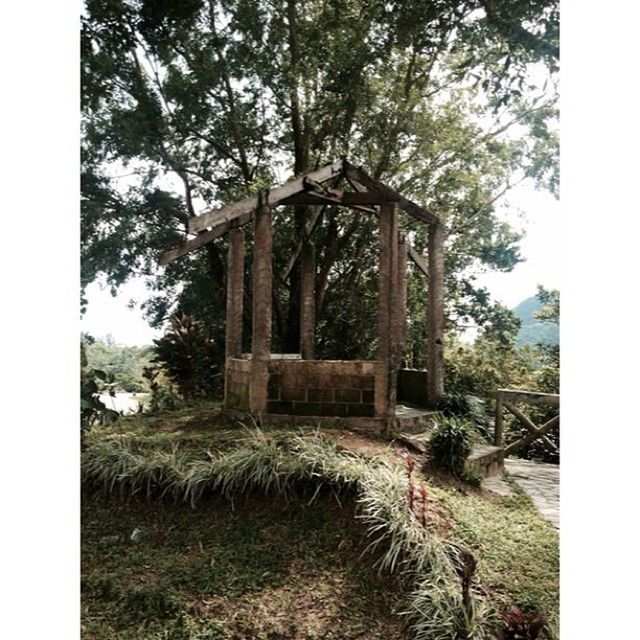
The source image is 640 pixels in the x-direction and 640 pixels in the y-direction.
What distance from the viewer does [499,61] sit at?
4188 mm

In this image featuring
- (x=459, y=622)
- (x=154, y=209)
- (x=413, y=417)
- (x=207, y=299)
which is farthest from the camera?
(x=207, y=299)

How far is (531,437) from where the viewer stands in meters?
4.68

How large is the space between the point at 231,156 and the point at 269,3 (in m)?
1.77

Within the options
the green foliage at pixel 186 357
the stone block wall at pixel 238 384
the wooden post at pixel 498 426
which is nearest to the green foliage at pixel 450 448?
the wooden post at pixel 498 426

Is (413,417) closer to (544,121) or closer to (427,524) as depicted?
(427,524)

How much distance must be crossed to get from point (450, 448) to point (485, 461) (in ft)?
1.50

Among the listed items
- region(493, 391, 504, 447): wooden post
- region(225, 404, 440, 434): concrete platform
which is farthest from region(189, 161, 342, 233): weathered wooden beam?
region(493, 391, 504, 447): wooden post

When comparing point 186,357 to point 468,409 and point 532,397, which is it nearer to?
point 468,409

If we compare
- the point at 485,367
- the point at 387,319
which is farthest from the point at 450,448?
the point at 485,367

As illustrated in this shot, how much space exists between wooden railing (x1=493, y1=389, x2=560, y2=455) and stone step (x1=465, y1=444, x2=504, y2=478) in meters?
0.19

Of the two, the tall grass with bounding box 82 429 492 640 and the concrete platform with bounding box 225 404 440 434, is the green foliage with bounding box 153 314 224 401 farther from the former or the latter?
the tall grass with bounding box 82 429 492 640

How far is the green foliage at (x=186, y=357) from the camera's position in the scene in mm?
7430

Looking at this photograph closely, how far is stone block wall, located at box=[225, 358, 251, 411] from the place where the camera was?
16.6ft
